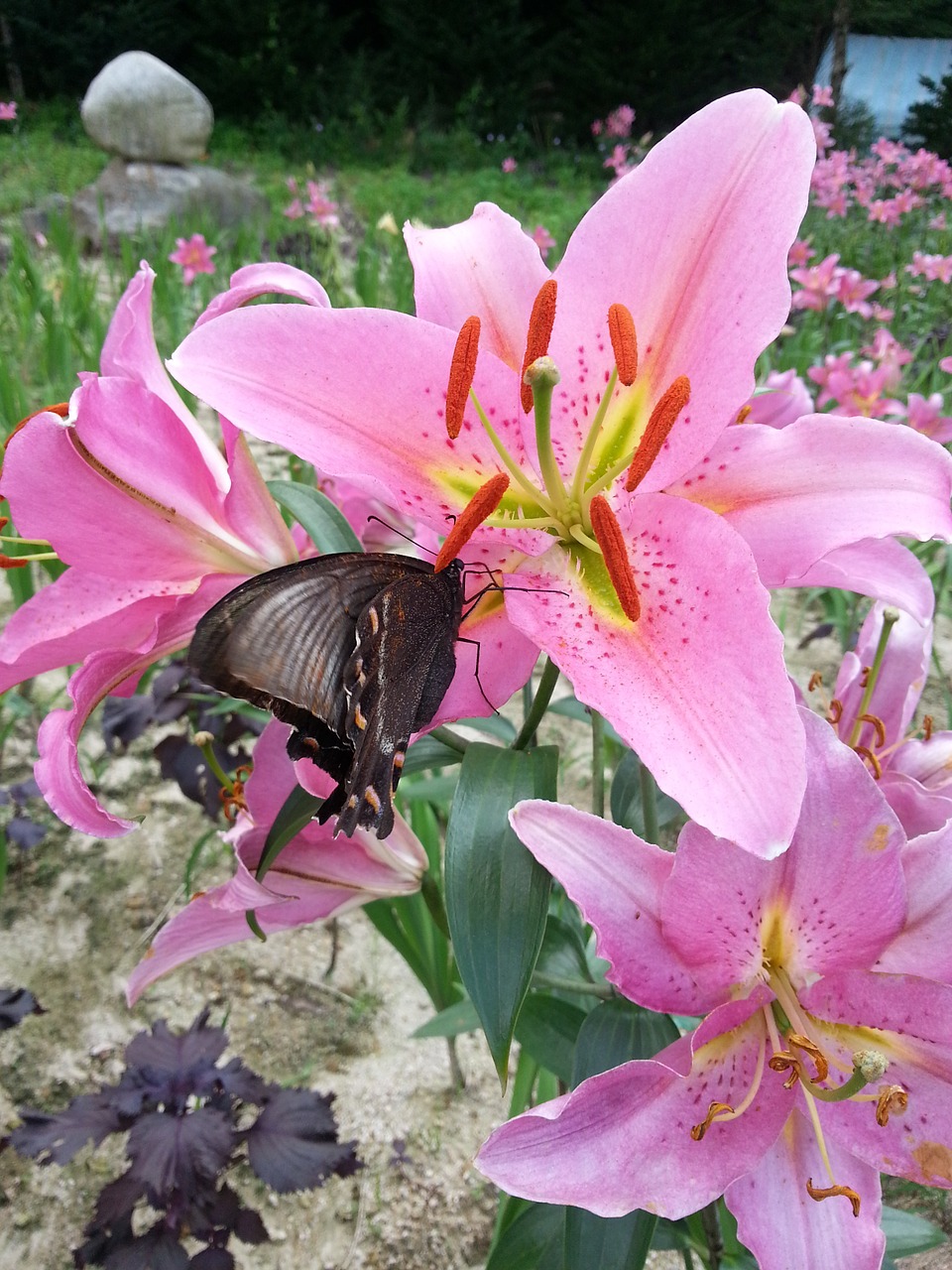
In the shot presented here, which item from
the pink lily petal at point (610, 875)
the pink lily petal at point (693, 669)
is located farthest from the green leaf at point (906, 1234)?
the pink lily petal at point (693, 669)

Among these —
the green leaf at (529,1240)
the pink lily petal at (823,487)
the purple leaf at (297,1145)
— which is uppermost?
the pink lily petal at (823,487)

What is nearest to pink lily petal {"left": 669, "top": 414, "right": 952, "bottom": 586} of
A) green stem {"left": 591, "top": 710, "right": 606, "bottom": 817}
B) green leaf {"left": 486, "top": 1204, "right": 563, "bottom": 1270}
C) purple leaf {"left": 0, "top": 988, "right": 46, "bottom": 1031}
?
green stem {"left": 591, "top": 710, "right": 606, "bottom": 817}

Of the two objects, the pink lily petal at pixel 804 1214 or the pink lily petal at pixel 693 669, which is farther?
the pink lily petal at pixel 804 1214

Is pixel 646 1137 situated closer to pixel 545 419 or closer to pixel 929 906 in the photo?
pixel 929 906

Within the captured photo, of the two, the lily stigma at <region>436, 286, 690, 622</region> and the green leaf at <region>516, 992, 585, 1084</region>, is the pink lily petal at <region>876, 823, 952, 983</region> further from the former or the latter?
the green leaf at <region>516, 992, 585, 1084</region>

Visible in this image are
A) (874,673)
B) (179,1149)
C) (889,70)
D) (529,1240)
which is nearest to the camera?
(874,673)

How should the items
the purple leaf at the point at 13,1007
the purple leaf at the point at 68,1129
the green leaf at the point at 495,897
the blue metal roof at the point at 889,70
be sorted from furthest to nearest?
the blue metal roof at the point at 889,70, the purple leaf at the point at 13,1007, the purple leaf at the point at 68,1129, the green leaf at the point at 495,897

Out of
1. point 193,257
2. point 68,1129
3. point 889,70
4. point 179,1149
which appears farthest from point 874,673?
point 889,70

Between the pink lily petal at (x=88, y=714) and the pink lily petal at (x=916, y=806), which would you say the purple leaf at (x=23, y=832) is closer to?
the pink lily petal at (x=88, y=714)
